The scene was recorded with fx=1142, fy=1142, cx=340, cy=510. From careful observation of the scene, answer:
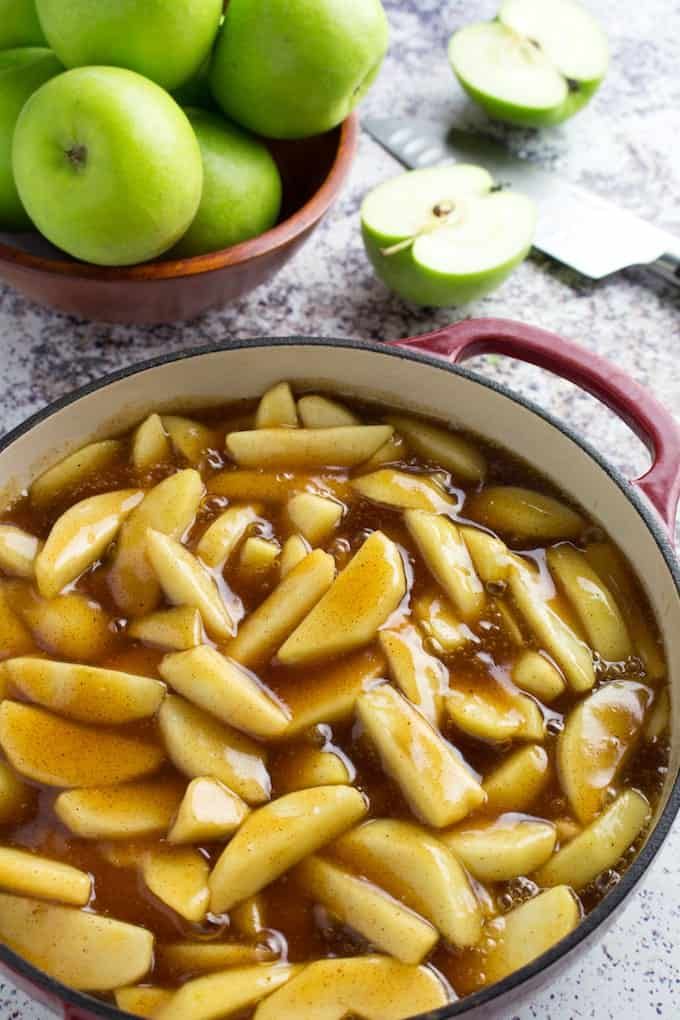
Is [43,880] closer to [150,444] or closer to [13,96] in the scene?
[150,444]

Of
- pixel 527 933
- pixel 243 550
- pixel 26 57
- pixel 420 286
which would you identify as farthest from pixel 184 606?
pixel 26 57

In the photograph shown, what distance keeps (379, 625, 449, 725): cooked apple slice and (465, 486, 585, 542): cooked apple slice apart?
0.15m

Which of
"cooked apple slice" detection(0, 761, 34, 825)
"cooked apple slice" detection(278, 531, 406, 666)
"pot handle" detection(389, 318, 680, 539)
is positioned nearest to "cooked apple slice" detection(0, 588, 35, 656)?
"cooked apple slice" detection(0, 761, 34, 825)

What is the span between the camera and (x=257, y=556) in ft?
3.12

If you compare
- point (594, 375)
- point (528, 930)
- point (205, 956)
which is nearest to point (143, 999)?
point (205, 956)

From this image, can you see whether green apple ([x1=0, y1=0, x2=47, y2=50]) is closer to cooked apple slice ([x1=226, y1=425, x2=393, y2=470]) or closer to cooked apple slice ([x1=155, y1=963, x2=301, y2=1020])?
cooked apple slice ([x1=226, y1=425, x2=393, y2=470])

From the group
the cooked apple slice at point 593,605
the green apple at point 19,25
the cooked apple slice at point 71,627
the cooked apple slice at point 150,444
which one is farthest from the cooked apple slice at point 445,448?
the green apple at point 19,25

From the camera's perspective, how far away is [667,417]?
3.30 feet

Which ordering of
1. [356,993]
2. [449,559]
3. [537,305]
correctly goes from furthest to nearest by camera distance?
[537,305] → [449,559] → [356,993]

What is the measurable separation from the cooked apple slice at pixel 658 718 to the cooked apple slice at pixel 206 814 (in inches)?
12.4

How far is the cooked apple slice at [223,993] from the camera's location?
2.42 ft

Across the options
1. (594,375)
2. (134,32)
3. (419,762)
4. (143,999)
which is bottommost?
(143,999)

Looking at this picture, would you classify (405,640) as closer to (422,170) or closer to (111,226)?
(111,226)

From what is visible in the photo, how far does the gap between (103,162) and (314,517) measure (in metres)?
0.38
